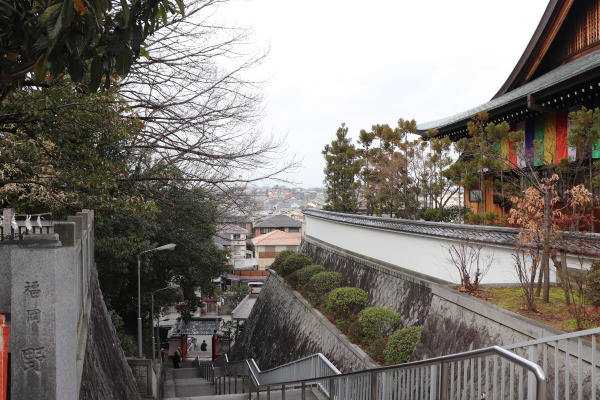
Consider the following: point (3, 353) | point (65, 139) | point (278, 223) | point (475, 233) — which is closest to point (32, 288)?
point (3, 353)

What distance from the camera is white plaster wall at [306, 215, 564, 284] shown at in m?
9.23

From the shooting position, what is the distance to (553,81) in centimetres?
1158

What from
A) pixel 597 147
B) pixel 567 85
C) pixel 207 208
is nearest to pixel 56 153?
pixel 207 208

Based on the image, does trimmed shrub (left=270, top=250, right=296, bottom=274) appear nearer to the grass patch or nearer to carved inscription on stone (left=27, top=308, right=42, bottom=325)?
the grass patch

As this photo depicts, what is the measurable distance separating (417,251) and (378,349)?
3296 millimetres

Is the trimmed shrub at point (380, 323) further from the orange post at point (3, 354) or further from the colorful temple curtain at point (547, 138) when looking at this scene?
the orange post at point (3, 354)

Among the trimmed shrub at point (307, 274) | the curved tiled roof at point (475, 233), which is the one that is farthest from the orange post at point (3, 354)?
the trimmed shrub at point (307, 274)

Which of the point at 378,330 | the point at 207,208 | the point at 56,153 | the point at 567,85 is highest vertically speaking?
the point at 567,85

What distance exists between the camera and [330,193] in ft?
87.5

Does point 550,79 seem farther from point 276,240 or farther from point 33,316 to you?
point 276,240

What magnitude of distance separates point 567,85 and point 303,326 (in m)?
10.3

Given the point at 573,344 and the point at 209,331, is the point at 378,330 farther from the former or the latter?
the point at 209,331

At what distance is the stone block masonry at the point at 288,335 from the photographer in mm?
10898

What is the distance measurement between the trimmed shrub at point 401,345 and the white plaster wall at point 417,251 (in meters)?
1.97
